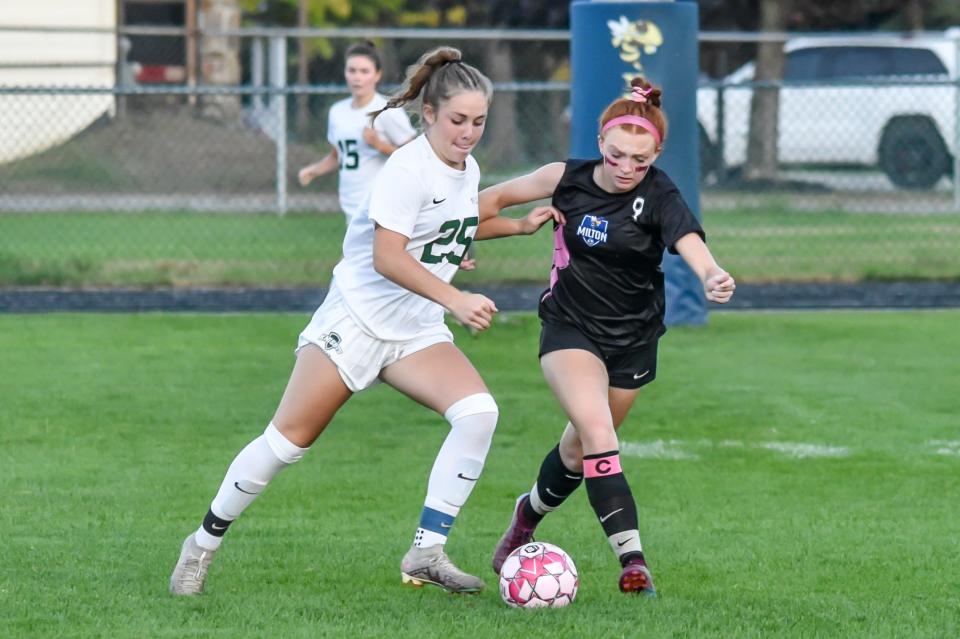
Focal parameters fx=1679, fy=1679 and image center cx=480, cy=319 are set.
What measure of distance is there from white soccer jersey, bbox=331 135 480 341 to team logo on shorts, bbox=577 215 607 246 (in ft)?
1.25

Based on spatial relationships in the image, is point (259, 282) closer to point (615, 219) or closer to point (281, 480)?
point (281, 480)

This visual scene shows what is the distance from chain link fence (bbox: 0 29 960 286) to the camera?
15641 millimetres

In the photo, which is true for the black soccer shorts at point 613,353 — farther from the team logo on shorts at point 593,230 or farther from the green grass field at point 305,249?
the green grass field at point 305,249

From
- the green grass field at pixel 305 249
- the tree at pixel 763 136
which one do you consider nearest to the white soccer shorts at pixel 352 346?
the green grass field at pixel 305 249

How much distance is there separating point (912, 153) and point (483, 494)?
1426cm

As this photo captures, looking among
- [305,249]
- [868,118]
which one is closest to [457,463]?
[305,249]

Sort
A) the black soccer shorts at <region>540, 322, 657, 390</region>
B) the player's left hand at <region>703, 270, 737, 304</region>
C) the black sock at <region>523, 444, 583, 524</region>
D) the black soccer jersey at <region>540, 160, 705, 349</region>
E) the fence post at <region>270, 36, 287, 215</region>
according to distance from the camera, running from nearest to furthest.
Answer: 1. the player's left hand at <region>703, 270, 737, 304</region>
2. the black soccer jersey at <region>540, 160, 705, 349</region>
3. the black soccer shorts at <region>540, 322, 657, 390</region>
4. the black sock at <region>523, 444, 583, 524</region>
5. the fence post at <region>270, 36, 287, 215</region>

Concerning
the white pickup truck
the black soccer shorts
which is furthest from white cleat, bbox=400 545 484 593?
the white pickup truck

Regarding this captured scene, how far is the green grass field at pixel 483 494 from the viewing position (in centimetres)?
525

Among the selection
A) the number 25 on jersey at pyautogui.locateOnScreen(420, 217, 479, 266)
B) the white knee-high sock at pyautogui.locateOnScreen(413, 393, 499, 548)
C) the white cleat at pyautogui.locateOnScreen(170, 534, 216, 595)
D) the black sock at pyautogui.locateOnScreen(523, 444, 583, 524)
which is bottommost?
the white cleat at pyautogui.locateOnScreen(170, 534, 216, 595)

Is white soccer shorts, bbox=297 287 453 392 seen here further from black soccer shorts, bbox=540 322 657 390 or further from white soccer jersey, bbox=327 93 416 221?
white soccer jersey, bbox=327 93 416 221

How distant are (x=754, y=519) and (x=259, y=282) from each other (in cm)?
896

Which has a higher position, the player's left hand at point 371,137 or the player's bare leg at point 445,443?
the player's left hand at point 371,137

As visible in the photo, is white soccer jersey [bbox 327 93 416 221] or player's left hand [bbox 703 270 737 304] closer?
player's left hand [bbox 703 270 737 304]
